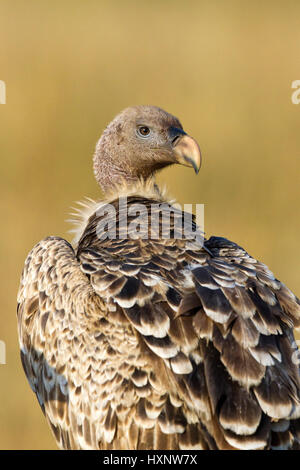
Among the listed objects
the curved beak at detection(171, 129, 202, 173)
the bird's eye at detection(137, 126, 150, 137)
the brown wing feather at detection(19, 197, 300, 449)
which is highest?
the bird's eye at detection(137, 126, 150, 137)

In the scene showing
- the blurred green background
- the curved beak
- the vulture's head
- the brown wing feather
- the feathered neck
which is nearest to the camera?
the brown wing feather

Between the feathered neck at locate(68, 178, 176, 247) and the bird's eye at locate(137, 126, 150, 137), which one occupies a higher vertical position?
the bird's eye at locate(137, 126, 150, 137)

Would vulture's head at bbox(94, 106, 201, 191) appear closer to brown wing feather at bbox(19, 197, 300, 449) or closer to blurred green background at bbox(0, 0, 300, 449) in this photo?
brown wing feather at bbox(19, 197, 300, 449)

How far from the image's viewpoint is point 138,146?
6508 mm

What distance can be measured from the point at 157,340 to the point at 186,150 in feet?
6.53

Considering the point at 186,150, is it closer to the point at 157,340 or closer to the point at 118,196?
the point at 118,196

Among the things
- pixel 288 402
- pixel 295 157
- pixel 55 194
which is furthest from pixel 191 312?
pixel 295 157

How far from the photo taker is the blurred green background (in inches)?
436

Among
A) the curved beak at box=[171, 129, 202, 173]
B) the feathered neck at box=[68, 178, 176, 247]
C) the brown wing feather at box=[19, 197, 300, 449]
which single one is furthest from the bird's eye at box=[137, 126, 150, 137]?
the brown wing feather at box=[19, 197, 300, 449]

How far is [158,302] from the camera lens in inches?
191

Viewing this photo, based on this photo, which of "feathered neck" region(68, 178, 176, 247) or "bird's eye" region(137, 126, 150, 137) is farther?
"bird's eye" region(137, 126, 150, 137)

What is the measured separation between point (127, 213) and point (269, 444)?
2.07 meters

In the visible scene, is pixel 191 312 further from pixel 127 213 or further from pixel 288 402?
pixel 127 213

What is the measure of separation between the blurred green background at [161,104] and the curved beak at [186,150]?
370cm
